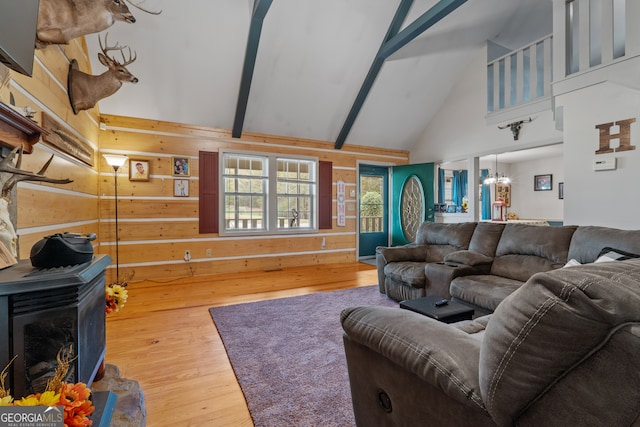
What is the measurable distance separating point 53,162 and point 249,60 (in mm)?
2614

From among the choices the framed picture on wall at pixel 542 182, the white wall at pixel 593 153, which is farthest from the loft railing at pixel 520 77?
the framed picture on wall at pixel 542 182

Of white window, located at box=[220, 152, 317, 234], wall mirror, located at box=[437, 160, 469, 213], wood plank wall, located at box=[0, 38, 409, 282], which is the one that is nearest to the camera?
wood plank wall, located at box=[0, 38, 409, 282]

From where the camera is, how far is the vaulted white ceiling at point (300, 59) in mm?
3803

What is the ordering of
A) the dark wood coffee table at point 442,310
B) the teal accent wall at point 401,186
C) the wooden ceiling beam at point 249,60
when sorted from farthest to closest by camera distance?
the teal accent wall at point 401,186 → the wooden ceiling beam at point 249,60 → the dark wood coffee table at point 442,310

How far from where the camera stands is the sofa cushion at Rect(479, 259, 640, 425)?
1.97ft

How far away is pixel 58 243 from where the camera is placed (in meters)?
1.28

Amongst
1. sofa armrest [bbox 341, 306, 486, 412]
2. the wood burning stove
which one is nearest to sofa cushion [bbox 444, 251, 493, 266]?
sofa armrest [bbox 341, 306, 486, 412]

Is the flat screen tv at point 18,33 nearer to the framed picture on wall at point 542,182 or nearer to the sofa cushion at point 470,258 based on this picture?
the sofa cushion at point 470,258

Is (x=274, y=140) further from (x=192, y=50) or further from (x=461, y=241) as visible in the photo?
(x=461, y=241)

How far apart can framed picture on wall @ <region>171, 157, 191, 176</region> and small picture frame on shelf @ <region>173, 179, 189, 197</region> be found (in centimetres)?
11

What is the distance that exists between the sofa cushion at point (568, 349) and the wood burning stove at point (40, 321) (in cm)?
147

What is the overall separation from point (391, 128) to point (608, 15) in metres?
3.41

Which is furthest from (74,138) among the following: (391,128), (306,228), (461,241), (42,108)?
(391,128)

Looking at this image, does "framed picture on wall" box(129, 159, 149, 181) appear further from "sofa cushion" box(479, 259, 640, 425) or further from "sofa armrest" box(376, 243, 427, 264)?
"sofa cushion" box(479, 259, 640, 425)
